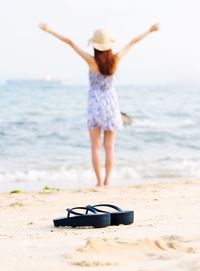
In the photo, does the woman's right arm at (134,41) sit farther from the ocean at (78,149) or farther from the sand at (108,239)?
the ocean at (78,149)

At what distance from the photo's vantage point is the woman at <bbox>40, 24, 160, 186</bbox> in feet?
24.0

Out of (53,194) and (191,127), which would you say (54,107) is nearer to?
(191,127)

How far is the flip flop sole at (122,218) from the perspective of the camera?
4.37 m

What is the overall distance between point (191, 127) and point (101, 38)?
13273mm

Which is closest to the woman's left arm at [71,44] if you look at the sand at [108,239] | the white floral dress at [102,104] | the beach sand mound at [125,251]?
the white floral dress at [102,104]

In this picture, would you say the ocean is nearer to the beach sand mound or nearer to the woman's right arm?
the woman's right arm

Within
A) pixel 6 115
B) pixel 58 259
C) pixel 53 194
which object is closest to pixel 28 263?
pixel 58 259

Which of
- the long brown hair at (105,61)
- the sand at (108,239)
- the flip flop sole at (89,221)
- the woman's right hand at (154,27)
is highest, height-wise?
the woman's right hand at (154,27)

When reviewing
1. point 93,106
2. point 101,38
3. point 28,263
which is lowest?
point 28,263

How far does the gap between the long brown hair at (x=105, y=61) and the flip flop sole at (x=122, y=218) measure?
10.5ft

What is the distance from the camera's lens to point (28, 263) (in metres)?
3.31

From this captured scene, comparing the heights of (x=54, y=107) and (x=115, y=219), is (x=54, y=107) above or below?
above

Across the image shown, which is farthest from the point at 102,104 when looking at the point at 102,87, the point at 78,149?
the point at 78,149

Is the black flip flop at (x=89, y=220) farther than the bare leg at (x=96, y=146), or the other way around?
the bare leg at (x=96, y=146)
